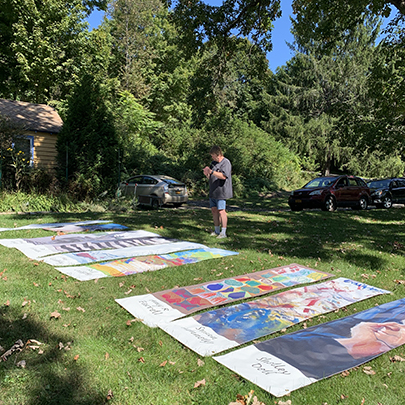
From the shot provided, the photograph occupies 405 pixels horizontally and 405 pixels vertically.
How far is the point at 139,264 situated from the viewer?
565 centimetres

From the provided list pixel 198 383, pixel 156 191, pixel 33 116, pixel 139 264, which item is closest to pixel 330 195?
pixel 156 191

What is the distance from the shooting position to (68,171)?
1392 centimetres

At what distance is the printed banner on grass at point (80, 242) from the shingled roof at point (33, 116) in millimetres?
12320

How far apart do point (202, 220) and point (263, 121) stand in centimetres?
3145

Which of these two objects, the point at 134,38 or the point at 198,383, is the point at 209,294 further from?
the point at 134,38

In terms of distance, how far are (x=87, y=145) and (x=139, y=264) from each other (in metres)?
9.49

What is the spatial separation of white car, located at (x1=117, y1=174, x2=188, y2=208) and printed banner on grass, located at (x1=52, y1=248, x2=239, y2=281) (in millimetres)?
7886

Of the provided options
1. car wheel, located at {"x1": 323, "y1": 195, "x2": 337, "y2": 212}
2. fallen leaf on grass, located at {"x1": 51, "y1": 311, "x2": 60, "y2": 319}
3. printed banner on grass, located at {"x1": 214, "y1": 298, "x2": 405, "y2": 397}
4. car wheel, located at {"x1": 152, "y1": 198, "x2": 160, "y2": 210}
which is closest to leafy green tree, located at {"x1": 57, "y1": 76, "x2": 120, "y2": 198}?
car wheel, located at {"x1": 152, "y1": 198, "x2": 160, "y2": 210}

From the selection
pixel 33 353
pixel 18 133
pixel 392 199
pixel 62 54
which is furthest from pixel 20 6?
pixel 33 353

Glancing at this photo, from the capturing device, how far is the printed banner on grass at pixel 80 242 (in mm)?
6195

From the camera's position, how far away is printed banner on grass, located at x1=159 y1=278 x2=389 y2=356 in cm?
334

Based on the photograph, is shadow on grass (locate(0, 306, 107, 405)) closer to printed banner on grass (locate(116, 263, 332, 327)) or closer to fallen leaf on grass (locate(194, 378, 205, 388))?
fallen leaf on grass (locate(194, 378, 205, 388))

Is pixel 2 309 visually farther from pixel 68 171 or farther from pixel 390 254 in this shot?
pixel 68 171

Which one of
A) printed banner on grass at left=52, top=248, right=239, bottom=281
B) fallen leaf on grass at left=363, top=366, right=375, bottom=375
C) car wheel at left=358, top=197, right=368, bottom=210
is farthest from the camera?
car wheel at left=358, top=197, right=368, bottom=210
